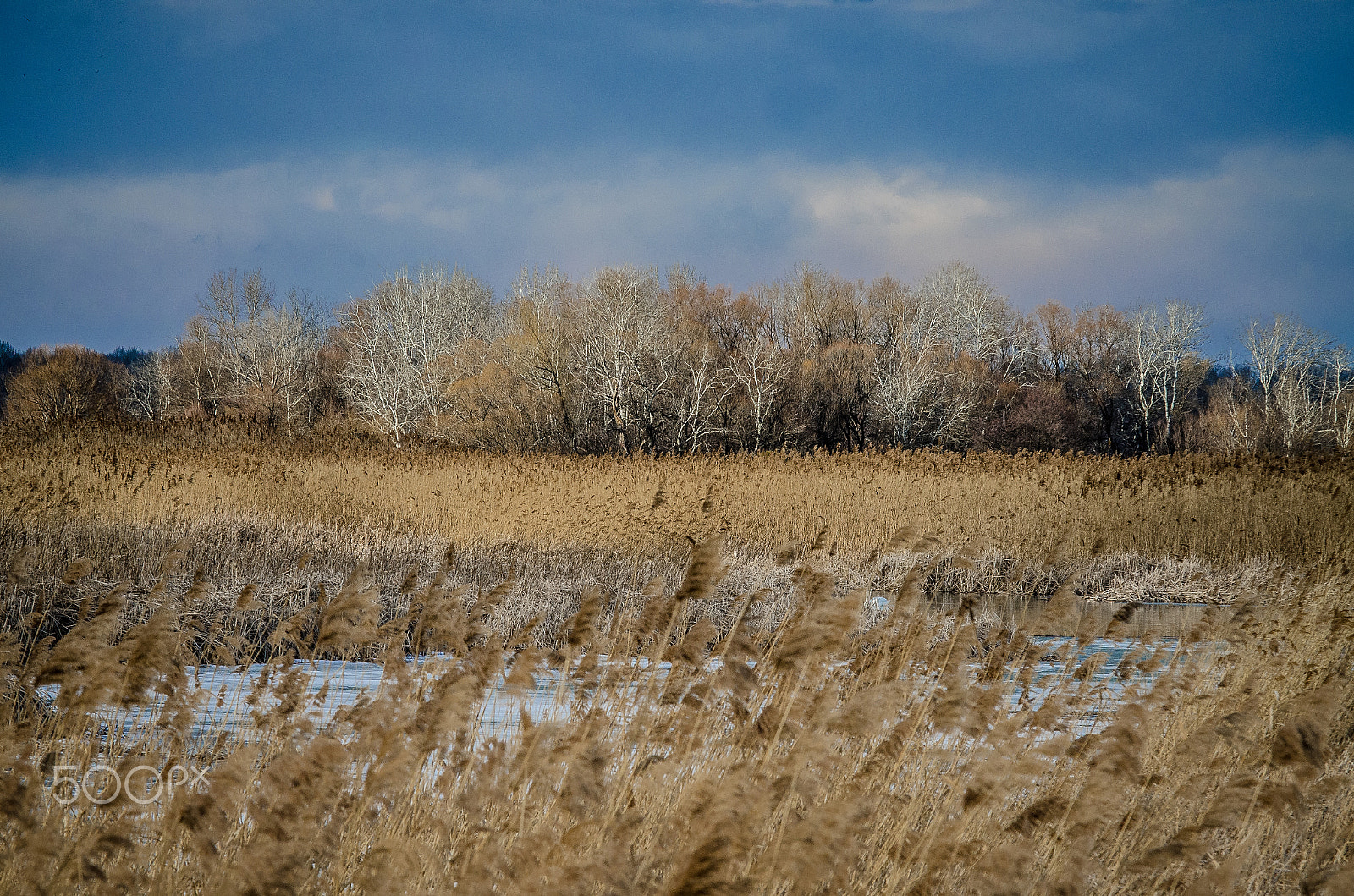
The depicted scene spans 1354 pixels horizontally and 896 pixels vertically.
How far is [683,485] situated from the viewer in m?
13.7

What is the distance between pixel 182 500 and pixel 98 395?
1758 inches

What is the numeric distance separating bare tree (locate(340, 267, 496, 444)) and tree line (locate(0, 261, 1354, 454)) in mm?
178

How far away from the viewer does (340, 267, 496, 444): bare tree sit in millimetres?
36500

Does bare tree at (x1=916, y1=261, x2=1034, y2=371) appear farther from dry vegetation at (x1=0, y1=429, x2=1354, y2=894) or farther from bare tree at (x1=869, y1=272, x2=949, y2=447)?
dry vegetation at (x1=0, y1=429, x2=1354, y2=894)

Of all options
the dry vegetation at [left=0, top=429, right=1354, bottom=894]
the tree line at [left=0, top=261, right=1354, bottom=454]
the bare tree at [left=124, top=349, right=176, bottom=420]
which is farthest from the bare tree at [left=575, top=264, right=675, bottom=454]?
the bare tree at [left=124, top=349, right=176, bottom=420]

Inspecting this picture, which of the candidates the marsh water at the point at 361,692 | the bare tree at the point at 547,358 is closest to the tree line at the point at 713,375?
the bare tree at the point at 547,358

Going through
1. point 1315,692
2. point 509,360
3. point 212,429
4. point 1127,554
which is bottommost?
point 1127,554

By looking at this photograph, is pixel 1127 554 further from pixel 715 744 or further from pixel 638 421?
pixel 638 421

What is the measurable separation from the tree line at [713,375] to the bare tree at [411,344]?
0.18 metres

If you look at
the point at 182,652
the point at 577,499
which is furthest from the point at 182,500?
the point at 182,652

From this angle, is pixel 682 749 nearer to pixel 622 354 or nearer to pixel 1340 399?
pixel 622 354

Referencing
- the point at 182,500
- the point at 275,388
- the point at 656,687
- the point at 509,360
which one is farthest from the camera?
the point at 275,388

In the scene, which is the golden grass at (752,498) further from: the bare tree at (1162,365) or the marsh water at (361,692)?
the bare tree at (1162,365)

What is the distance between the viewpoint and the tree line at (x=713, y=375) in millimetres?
31109
